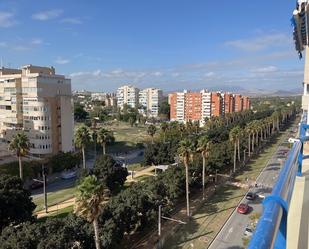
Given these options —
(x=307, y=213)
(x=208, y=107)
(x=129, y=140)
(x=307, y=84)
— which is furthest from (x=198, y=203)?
(x=208, y=107)

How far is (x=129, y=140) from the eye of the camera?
95.2 m

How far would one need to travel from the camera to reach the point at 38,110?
191ft

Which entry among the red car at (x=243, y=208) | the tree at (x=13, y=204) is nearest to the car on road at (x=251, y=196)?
the red car at (x=243, y=208)

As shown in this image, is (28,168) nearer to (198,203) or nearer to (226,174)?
(198,203)

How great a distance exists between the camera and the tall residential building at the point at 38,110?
5831 cm

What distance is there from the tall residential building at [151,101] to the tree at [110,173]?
Answer: 414 ft

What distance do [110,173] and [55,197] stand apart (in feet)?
29.6

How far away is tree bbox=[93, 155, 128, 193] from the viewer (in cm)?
4375

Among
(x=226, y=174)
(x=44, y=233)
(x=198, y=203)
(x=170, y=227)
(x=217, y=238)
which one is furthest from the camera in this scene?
(x=226, y=174)

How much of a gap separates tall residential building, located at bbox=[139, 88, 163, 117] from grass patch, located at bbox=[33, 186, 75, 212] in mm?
124931

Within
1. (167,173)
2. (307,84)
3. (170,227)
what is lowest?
(170,227)

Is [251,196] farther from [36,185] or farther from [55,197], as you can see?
[36,185]

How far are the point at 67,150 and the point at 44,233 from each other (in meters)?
41.7

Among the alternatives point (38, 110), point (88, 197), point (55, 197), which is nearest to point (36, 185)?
point (55, 197)
